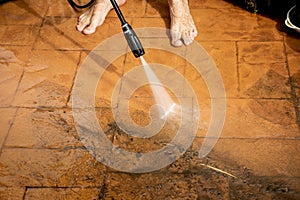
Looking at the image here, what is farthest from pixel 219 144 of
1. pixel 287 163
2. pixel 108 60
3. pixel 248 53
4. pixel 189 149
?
pixel 108 60

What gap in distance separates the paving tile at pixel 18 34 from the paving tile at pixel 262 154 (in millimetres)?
1216

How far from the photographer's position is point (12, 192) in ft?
5.93

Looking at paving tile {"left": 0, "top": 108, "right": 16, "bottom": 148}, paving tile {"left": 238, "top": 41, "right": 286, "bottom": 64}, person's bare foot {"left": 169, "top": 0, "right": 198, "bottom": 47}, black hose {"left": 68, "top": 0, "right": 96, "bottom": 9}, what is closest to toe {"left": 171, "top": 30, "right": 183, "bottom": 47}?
person's bare foot {"left": 169, "top": 0, "right": 198, "bottom": 47}

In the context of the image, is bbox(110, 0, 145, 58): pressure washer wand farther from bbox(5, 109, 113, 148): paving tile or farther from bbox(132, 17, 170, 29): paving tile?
bbox(132, 17, 170, 29): paving tile

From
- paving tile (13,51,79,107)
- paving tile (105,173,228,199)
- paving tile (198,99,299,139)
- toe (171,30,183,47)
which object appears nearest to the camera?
paving tile (105,173,228,199)

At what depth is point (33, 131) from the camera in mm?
2043

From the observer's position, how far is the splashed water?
2076mm

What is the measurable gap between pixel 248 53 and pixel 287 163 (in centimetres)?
73

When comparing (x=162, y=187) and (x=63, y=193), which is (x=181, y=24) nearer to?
(x=162, y=187)

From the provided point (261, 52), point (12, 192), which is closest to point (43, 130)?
point (12, 192)

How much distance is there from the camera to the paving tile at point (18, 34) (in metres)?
2.50

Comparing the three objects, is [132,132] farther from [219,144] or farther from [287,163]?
[287,163]

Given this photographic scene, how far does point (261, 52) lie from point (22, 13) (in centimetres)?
149

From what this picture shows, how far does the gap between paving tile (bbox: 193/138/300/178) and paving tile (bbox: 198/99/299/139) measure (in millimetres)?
41
